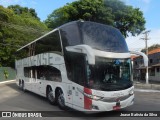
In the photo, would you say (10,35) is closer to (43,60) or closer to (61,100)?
(43,60)

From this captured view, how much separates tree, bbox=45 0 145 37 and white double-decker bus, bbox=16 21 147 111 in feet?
88.6

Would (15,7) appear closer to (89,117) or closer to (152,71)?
(152,71)

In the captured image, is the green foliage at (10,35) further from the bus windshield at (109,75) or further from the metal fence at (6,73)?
the bus windshield at (109,75)

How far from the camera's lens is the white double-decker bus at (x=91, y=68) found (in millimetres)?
9109

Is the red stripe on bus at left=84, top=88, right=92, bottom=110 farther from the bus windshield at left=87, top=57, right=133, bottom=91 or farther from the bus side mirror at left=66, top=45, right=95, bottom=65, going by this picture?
the bus side mirror at left=66, top=45, right=95, bottom=65

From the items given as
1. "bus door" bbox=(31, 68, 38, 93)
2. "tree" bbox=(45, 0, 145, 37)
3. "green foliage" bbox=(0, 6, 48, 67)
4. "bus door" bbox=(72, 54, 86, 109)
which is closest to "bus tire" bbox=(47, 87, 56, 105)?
"bus door" bbox=(31, 68, 38, 93)

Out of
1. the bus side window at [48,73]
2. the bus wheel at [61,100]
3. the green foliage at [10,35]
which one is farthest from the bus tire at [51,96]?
the green foliage at [10,35]

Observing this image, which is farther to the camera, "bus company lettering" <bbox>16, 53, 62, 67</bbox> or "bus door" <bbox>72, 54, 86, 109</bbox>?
"bus company lettering" <bbox>16, 53, 62, 67</bbox>

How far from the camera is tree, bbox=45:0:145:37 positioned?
125 ft

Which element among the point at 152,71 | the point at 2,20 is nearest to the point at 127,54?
the point at 2,20

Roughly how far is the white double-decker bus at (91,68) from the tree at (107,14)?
2699 cm

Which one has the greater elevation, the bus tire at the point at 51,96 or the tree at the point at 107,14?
the tree at the point at 107,14

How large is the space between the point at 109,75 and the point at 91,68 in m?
0.76

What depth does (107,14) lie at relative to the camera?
37.9 meters
